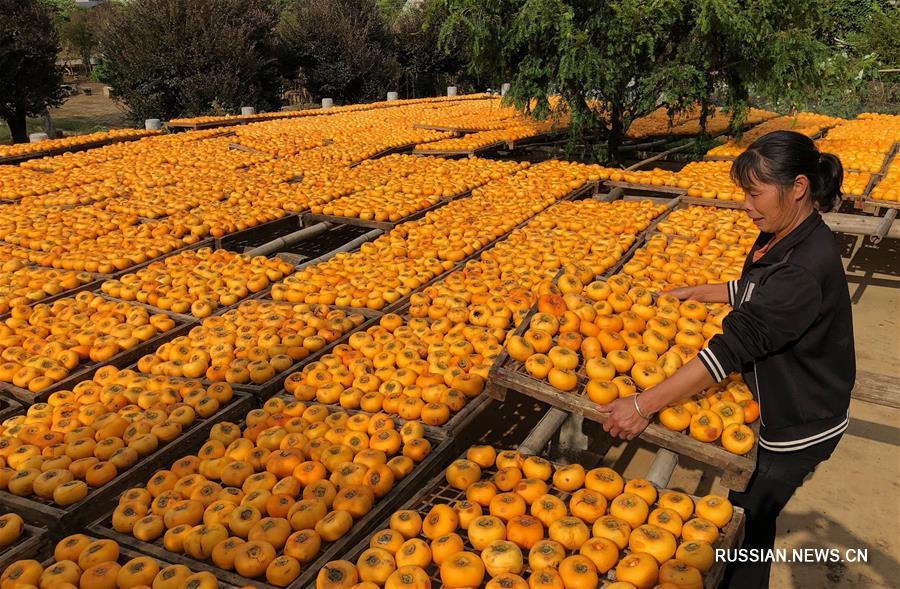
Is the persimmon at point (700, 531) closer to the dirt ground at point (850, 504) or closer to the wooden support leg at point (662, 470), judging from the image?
the wooden support leg at point (662, 470)

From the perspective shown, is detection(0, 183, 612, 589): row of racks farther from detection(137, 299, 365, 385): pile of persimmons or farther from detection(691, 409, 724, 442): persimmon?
detection(691, 409, 724, 442): persimmon

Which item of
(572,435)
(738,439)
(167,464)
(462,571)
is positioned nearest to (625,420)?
(738,439)

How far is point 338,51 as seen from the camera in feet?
103

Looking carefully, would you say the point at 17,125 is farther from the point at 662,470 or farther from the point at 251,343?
the point at 662,470

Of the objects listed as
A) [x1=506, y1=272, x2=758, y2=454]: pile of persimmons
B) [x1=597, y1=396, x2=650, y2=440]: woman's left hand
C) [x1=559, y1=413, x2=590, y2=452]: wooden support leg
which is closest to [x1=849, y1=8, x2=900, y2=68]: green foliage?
[x1=506, y1=272, x2=758, y2=454]: pile of persimmons

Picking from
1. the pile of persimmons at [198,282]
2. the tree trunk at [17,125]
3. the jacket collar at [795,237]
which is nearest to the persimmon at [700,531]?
the jacket collar at [795,237]

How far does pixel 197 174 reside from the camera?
11.7 metres

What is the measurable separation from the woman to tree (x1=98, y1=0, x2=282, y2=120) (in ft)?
87.8

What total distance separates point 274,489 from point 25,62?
24823 millimetres

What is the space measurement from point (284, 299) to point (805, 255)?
193 inches

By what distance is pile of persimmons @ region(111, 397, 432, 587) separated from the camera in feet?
9.41

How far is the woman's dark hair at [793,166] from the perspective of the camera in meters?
2.75

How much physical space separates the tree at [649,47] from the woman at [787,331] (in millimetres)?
8736

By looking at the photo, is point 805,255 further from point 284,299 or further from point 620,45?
point 620,45
